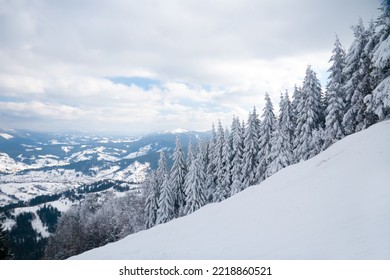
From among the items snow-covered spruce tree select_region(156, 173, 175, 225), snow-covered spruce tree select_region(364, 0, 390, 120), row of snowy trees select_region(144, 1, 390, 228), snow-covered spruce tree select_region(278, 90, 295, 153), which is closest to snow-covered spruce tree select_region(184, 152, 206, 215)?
row of snowy trees select_region(144, 1, 390, 228)

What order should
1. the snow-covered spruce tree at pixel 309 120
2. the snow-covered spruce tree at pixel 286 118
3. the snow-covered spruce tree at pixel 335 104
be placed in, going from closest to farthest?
the snow-covered spruce tree at pixel 335 104
the snow-covered spruce tree at pixel 309 120
the snow-covered spruce tree at pixel 286 118

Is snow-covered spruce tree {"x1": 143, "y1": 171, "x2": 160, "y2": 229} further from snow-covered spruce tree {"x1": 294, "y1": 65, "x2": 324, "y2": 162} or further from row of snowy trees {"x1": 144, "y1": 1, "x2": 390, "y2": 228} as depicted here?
snow-covered spruce tree {"x1": 294, "y1": 65, "x2": 324, "y2": 162}

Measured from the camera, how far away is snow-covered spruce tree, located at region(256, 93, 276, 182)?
3322 cm

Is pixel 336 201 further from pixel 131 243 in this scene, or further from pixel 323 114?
pixel 323 114

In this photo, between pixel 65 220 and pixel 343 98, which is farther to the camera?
pixel 65 220

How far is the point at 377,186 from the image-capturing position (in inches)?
386

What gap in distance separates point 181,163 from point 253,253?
1318 inches

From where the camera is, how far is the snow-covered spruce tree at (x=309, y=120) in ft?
94.4

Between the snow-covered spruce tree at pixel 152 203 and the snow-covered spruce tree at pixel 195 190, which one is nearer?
the snow-covered spruce tree at pixel 195 190

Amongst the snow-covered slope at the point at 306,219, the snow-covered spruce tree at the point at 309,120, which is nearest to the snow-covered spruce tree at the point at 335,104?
the snow-covered spruce tree at the point at 309,120

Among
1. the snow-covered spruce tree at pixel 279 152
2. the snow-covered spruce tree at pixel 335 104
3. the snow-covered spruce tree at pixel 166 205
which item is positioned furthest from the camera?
the snow-covered spruce tree at pixel 166 205

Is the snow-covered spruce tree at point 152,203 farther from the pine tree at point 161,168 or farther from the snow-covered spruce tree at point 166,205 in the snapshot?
the snow-covered spruce tree at point 166,205
